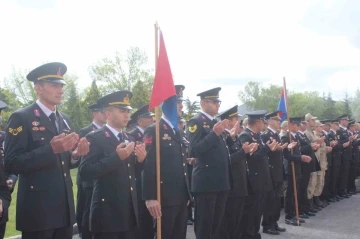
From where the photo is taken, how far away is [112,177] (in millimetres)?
3986

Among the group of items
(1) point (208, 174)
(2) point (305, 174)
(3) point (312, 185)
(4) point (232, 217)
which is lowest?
(3) point (312, 185)

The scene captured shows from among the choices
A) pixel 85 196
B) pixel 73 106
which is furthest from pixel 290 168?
pixel 73 106

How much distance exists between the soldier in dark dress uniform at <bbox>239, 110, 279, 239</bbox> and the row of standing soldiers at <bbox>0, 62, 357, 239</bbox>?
0.02m

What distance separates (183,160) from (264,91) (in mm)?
74150

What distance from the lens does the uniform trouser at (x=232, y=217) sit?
622 cm

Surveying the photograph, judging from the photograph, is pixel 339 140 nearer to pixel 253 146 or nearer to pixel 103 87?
pixel 253 146

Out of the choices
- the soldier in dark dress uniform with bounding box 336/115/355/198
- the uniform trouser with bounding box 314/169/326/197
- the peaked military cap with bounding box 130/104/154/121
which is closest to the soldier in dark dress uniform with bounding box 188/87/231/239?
the peaked military cap with bounding box 130/104/154/121

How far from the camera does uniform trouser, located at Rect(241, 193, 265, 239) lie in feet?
21.3

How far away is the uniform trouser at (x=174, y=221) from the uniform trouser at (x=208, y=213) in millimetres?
537

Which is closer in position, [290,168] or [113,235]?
[113,235]

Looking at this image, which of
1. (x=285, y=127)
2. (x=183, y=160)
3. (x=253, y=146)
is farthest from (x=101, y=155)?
(x=285, y=127)

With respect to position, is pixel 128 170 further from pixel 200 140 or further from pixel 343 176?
pixel 343 176

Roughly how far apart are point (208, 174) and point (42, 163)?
2651 mm

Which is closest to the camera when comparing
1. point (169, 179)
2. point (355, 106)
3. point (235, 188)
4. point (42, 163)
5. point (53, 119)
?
point (42, 163)
